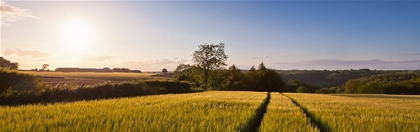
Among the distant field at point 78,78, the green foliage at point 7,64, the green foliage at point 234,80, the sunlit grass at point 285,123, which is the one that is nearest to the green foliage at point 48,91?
the sunlit grass at point 285,123

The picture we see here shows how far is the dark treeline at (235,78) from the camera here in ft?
217

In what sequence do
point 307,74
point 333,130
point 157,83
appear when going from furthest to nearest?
point 307,74 < point 157,83 < point 333,130

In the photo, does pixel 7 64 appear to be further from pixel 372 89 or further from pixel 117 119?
pixel 372 89

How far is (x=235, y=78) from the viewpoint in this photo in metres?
75.4

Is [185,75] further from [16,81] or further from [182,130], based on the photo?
[182,130]

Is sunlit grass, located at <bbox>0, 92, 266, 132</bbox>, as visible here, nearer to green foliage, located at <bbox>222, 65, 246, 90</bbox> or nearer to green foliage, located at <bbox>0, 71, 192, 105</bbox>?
green foliage, located at <bbox>0, 71, 192, 105</bbox>

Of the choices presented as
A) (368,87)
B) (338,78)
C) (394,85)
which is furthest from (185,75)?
(338,78)

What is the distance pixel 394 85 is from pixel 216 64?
5571cm

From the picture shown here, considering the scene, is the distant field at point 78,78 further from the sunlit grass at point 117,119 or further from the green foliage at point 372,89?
the green foliage at point 372,89

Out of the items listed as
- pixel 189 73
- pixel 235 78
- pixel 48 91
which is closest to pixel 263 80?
pixel 235 78

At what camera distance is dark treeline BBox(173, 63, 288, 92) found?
217 feet

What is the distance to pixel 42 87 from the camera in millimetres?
17344

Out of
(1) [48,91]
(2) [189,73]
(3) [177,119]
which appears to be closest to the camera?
(3) [177,119]

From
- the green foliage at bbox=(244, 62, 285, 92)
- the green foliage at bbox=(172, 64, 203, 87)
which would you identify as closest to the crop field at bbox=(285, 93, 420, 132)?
the green foliage at bbox=(172, 64, 203, 87)
